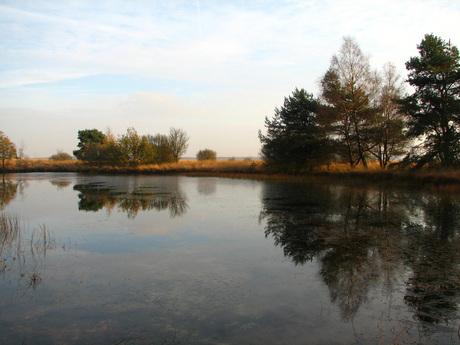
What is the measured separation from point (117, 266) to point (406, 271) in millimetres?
4567

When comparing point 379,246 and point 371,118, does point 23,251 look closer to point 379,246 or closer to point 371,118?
point 379,246

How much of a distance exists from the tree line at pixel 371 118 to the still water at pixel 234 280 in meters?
9.05

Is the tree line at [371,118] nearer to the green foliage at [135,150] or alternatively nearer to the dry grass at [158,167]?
the dry grass at [158,167]

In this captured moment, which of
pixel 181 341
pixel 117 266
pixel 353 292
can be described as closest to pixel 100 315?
pixel 181 341

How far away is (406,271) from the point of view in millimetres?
4945

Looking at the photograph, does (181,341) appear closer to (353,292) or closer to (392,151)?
(353,292)

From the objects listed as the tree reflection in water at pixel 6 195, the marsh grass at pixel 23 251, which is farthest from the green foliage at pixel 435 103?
the tree reflection in water at pixel 6 195

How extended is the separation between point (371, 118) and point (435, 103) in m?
4.31

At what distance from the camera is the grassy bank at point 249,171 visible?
16.7 m

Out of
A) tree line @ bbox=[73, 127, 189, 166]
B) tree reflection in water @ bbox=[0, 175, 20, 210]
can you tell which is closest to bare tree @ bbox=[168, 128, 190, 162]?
tree line @ bbox=[73, 127, 189, 166]

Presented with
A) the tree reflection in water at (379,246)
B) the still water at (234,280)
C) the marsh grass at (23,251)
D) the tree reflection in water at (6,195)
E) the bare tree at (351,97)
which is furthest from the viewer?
the bare tree at (351,97)

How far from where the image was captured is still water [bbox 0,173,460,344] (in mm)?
3367

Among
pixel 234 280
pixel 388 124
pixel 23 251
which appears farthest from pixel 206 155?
pixel 234 280

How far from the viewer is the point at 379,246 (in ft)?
20.6
